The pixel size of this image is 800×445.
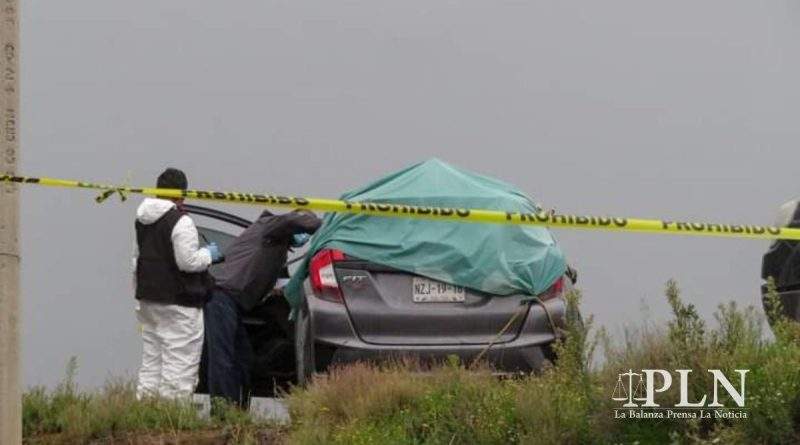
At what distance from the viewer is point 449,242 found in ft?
20.5

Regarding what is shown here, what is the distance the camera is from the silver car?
19.6 ft

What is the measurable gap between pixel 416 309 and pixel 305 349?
0.54 metres

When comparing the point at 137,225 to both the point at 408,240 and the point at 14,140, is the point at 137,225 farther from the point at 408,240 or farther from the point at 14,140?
the point at 14,140

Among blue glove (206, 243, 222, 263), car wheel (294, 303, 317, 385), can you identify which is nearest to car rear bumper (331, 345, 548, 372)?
car wheel (294, 303, 317, 385)

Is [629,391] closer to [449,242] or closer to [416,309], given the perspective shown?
[416,309]

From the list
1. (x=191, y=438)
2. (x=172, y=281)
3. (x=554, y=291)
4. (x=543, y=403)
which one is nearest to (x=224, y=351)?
(x=172, y=281)

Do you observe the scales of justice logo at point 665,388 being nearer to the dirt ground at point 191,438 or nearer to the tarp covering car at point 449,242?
the dirt ground at point 191,438

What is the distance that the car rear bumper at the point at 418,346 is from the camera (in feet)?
19.5

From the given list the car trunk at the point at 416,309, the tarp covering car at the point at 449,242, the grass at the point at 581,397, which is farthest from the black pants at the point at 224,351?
the grass at the point at 581,397

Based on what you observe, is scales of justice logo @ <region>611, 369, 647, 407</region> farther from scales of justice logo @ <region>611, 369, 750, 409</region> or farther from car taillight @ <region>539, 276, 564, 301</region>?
car taillight @ <region>539, 276, 564, 301</region>

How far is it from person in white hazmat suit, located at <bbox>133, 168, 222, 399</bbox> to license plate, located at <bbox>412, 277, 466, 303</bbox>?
1.22m

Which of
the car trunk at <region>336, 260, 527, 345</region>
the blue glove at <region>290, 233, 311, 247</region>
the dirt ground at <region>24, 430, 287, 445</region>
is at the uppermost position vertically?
the blue glove at <region>290, 233, 311, 247</region>

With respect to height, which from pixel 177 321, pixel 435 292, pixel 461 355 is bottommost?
pixel 461 355
